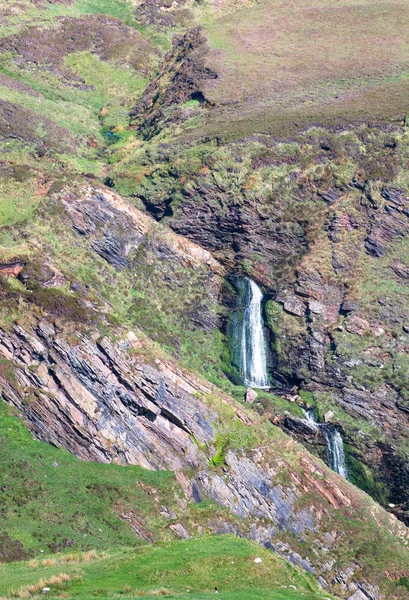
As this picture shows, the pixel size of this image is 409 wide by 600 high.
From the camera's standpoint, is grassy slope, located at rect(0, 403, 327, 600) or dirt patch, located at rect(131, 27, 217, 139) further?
dirt patch, located at rect(131, 27, 217, 139)

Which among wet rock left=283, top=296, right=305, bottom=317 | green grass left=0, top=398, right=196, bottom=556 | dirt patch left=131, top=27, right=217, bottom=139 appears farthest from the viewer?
dirt patch left=131, top=27, right=217, bottom=139

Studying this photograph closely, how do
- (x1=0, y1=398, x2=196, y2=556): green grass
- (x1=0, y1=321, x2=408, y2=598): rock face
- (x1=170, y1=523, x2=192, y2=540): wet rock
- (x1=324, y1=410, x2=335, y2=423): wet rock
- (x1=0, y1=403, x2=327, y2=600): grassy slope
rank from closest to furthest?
1. (x1=0, y1=403, x2=327, y2=600): grassy slope
2. (x1=0, y1=398, x2=196, y2=556): green grass
3. (x1=170, y1=523, x2=192, y2=540): wet rock
4. (x1=0, y1=321, x2=408, y2=598): rock face
5. (x1=324, y1=410, x2=335, y2=423): wet rock

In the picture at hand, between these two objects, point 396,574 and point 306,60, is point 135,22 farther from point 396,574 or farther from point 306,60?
point 396,574

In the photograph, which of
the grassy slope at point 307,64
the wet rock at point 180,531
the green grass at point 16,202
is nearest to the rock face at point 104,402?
the wet rock at point 180,531

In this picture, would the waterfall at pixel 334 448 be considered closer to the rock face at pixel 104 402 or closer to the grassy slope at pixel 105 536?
the rock face at pixel 104 402

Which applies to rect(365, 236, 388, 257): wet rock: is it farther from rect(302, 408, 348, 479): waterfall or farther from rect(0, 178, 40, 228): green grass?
rect(0, 178, 40, 228): green grass

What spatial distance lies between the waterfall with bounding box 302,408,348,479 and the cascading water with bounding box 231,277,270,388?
278 inches

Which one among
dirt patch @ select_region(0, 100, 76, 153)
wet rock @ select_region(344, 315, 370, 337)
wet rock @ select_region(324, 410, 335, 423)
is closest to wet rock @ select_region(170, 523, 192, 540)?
wet rock @ select_region(324, 410, 335, 423)

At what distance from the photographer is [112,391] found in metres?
51.5

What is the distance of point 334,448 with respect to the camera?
6125cm

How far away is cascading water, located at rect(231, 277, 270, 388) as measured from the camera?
67000 mm

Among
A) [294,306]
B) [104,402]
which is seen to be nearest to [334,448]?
[294,306]

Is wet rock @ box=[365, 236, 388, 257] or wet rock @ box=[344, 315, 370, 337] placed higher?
wet rock @ box=[365, 236, 388, 257]

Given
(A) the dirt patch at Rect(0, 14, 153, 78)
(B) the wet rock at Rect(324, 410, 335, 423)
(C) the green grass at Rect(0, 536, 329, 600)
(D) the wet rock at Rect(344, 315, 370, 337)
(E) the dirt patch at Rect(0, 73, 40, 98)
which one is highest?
(A) the dirt patch at Rect(0, 14, 153, 78)
